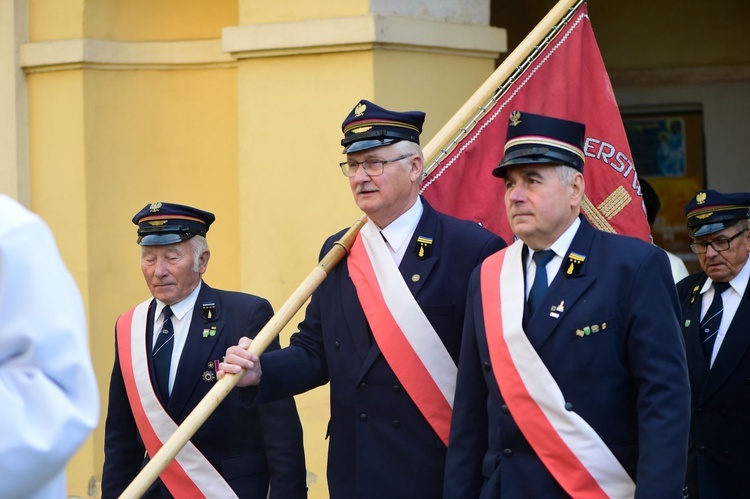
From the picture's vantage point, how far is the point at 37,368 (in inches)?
82.8

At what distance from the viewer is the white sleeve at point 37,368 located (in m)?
2.06

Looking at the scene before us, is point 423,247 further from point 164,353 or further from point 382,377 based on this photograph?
point 164,353

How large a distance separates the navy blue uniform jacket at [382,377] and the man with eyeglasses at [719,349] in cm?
141

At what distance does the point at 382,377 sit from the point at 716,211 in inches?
77.8

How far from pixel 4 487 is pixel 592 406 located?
1965 mm

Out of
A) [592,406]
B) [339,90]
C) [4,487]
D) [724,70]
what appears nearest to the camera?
[4,487]

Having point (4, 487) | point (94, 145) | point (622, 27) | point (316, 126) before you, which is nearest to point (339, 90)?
point (316, 126)

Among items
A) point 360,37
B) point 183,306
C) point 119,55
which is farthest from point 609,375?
point 119,55

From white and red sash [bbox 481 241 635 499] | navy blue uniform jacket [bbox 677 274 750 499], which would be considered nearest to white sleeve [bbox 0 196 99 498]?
white and red sash [bbox 481 241 635 499]

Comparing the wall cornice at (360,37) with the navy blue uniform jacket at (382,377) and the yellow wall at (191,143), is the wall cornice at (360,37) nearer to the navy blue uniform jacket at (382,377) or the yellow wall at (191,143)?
the yellow wall at (191,143)

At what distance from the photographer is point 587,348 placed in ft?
11.9

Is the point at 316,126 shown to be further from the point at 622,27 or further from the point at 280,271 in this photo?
the point at 622,27

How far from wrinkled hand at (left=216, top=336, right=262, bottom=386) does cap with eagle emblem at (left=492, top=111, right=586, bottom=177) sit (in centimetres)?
102

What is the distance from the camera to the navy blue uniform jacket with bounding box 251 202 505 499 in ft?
13.8
